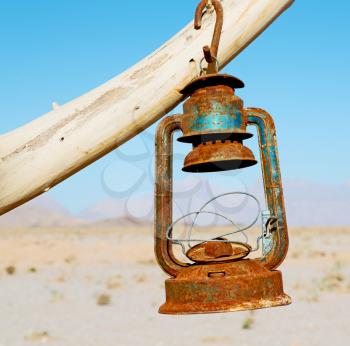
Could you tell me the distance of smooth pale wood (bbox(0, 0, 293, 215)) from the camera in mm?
2350

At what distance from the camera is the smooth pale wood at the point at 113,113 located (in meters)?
2.35

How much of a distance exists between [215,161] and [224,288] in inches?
20.5

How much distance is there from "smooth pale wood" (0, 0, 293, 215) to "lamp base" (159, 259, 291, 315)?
66cm

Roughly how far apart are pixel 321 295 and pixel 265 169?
15194 mm

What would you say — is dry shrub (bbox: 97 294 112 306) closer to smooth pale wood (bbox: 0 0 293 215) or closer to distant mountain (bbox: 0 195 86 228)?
smooth pale wood (bbox: 0 0 293 215)

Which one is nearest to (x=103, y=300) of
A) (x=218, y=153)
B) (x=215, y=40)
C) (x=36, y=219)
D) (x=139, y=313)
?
(x=139, y=313)

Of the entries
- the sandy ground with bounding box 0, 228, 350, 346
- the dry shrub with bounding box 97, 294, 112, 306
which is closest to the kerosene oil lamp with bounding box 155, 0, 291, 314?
the sandy ground with bounding box 0, 228, 350, 346

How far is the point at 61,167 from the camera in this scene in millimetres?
2344

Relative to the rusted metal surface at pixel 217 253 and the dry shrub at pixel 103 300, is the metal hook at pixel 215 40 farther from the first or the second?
the dry shrub at pixel 103 300

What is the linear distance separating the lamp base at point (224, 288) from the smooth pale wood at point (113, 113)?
655mm

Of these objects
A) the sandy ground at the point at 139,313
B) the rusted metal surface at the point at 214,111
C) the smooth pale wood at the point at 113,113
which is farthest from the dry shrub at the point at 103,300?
the rusted metal surface at the point at 214,111

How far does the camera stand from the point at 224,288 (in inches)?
82.0

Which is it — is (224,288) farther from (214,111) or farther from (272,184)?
(214,111)

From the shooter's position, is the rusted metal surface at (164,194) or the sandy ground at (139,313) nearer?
the rusted metal surface at (164,194)
